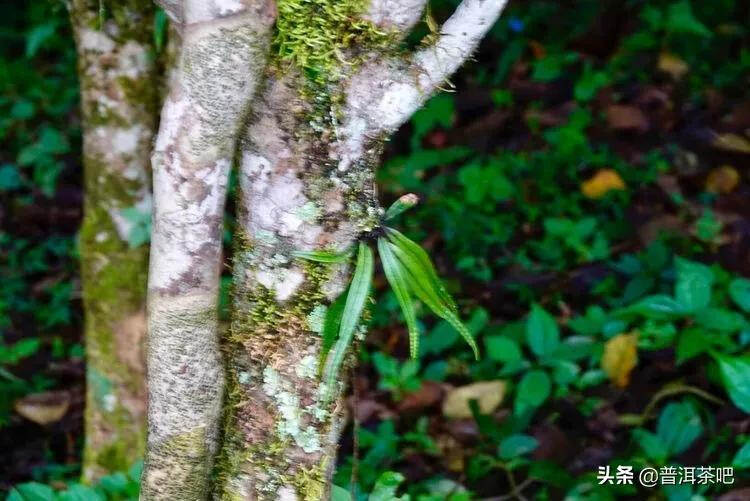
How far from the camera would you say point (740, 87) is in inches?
140

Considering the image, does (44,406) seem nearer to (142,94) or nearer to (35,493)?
(35,493)

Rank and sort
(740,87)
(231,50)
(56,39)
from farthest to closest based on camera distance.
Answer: (56,39) < (740,87) < (231,50)

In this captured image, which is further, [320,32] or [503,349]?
[503,349]

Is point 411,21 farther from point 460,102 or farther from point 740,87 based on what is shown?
point 740,87

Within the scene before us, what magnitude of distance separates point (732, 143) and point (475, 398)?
1686 mm

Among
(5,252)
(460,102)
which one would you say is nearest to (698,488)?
(460,102)

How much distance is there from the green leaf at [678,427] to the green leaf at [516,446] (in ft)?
1.07

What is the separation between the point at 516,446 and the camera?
2037mm

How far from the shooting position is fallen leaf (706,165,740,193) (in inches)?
122

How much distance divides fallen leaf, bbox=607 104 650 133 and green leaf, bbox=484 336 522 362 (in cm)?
143

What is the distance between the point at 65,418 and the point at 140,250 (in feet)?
2.48

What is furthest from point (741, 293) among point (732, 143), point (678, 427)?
point (732, 143)

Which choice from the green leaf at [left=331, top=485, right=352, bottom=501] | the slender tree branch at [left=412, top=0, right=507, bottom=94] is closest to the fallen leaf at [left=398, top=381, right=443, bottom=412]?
the green leaf at [left=331, top=485, right=352, bottom=501]

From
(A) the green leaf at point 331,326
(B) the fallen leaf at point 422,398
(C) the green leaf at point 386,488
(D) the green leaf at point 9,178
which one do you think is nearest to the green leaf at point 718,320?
(B) the fallen leaf at point 422,398
